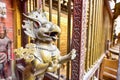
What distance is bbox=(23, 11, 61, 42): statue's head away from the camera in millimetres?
693

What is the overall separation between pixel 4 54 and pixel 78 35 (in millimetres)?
1041

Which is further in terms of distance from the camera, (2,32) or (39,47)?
(2,32)

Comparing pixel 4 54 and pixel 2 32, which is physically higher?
pixel 2 32

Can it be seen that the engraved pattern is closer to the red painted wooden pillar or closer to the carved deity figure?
the red painted wooden pillar

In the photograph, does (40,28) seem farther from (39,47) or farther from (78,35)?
(78,35)

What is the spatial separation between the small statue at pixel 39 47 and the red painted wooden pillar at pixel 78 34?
0.23m

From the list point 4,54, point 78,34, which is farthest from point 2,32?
point 78,34

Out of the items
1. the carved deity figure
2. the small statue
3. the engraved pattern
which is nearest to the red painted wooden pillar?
the engraved pattern

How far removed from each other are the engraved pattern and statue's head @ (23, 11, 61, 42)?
243mm

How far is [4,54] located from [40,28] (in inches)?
43.0

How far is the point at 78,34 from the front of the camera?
92 cm

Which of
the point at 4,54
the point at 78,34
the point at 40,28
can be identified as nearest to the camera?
the point at 40,28

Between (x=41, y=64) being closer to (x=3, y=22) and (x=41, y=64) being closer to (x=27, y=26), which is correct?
(x=27, y=26)

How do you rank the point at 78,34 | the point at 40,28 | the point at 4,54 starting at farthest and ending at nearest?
1. the point at 4,54
2. the point at 78,34
3. the point at 40,28
